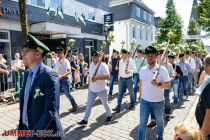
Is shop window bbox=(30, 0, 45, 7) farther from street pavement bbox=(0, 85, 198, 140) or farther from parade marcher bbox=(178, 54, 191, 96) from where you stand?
parade marcher bbox=(178, 54, 191, 96)

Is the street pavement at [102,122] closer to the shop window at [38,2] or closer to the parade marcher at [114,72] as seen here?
the parade marcher at [114,72]

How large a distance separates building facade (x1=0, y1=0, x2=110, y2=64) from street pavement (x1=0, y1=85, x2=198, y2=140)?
684cm

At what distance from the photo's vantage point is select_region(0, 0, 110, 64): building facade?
50.9 feet

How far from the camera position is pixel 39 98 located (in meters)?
3.34

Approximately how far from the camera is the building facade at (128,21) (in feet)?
121

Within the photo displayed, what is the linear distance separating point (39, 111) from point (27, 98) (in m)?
0.24

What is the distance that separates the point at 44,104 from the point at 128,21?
34.6m

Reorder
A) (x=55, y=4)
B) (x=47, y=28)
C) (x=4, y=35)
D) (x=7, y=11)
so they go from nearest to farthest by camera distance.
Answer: (x=7, y=11) < (x=4, y=35) < (x=47, y=28) < (x=55, y=4)

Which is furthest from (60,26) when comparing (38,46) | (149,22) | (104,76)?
(149,22)

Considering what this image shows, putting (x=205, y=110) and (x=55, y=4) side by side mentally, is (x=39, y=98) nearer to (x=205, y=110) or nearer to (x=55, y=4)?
(x=205, y=110)

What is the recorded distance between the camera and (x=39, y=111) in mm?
3359

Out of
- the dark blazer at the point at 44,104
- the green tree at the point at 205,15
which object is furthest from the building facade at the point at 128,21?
the dark blazer at the point at 44,104

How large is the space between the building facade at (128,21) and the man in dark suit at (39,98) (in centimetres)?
3298

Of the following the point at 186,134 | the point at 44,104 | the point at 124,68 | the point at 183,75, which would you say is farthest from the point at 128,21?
the point at 186,134
